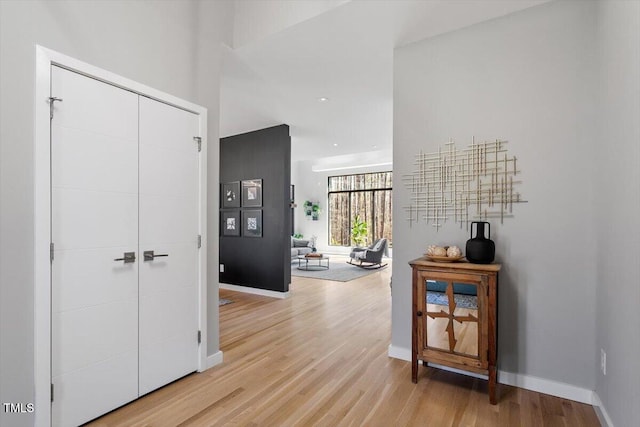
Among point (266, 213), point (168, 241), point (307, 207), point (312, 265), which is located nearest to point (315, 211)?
point (307, 207)

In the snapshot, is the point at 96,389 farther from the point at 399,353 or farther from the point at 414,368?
the point at 399,353

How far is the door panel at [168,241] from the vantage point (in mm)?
2385

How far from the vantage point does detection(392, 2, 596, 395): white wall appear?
228cm

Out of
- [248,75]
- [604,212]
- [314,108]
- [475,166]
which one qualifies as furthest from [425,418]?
[314,108]

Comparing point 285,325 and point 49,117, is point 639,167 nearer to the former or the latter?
point 49,117

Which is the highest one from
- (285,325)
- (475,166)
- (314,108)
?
(314,108)

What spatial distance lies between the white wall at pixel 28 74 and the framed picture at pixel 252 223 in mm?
3310

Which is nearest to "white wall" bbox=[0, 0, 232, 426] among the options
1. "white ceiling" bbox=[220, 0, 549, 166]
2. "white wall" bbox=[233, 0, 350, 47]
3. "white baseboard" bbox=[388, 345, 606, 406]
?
"white wall" bbox=[233, 0, 350, 47]

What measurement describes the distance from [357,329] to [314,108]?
121 inches

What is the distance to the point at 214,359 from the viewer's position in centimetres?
288

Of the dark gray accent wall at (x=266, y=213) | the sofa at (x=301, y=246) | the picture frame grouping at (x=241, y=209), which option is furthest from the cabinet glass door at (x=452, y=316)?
the sofa at (x=301, y=246)

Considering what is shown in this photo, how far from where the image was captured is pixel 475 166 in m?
2.67

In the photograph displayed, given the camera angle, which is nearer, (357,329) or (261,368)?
(261,368)

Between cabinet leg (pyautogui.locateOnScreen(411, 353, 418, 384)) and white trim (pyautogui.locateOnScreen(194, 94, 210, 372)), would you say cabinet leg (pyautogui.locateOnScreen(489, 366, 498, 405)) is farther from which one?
white trim (pyautogui.locateOnScreen(194, 94, 210, 372))
